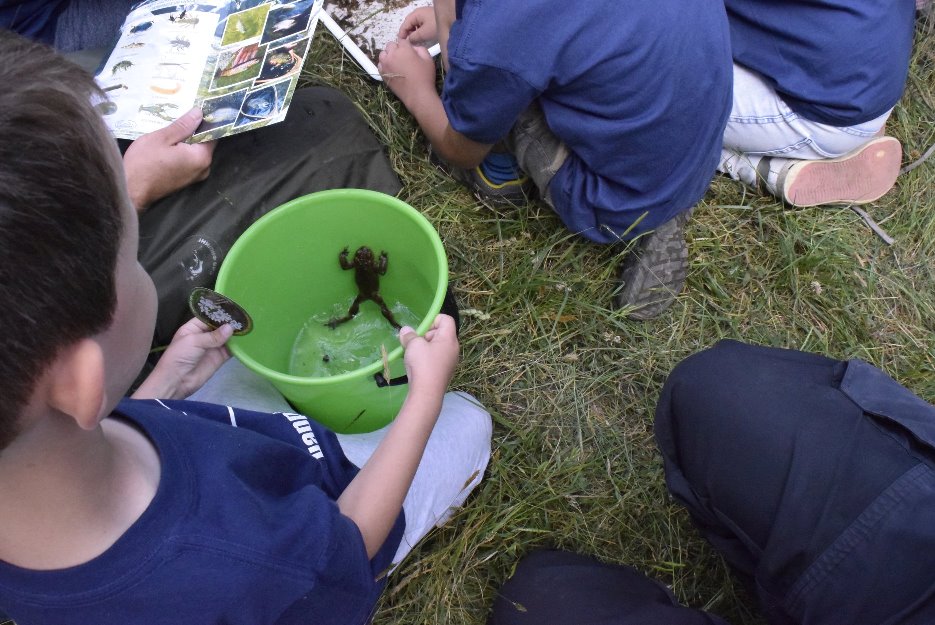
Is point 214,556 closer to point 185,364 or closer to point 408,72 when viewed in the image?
point 185,364

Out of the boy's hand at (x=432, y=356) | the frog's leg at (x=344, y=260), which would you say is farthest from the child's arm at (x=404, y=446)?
the frog's leg at (x=344, y=260)

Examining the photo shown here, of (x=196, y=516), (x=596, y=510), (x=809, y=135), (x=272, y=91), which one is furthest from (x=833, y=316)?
(x=196, y=516)

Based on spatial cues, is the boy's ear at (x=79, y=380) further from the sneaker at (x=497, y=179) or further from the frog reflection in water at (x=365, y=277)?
the sneaker at (x=497, y=179)

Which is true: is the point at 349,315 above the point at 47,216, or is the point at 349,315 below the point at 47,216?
below

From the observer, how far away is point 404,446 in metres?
0.92

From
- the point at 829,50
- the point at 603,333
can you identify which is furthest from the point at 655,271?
the point at 829,50

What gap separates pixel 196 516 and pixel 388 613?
0.73 metres

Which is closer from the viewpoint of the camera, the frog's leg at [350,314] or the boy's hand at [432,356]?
the boy's hand at [432,356]

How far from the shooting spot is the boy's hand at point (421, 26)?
1.61 m

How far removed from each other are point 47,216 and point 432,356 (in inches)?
22.4

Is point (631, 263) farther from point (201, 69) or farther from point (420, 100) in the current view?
point (201, 69)

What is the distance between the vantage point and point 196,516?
69 centimetres

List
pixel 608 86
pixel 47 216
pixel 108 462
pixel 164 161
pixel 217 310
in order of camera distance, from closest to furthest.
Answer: pixel 47 216, pixel 108 462, pixel 217 310, pixel 608 86, pixel 164 161

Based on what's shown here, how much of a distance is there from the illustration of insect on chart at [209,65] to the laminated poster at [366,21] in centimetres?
27
